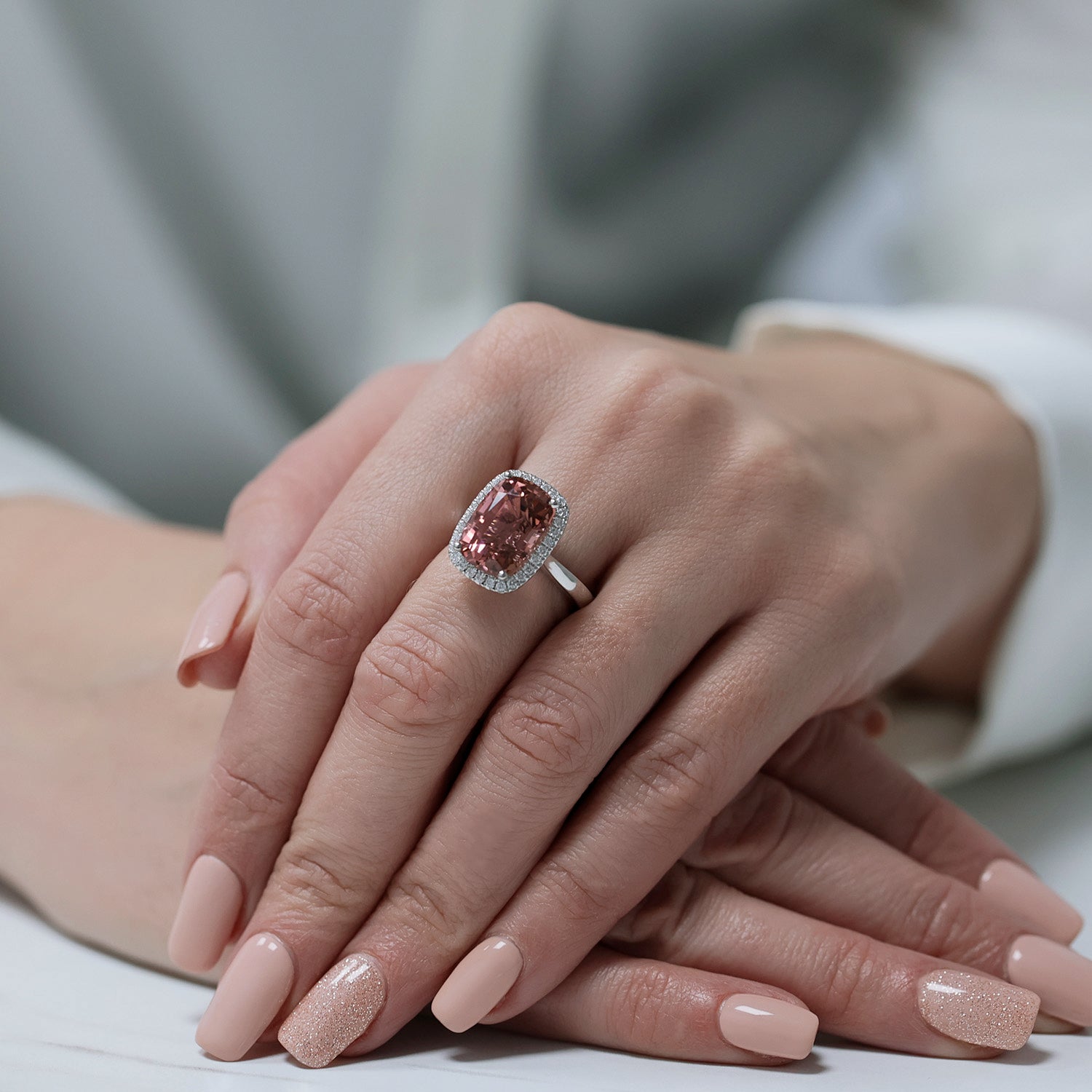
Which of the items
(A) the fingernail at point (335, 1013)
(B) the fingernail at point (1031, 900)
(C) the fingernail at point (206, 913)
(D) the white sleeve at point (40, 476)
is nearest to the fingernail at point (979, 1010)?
(B) the fingernail at point (1031, 900)

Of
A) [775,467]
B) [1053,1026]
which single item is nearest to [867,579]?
[775,467]

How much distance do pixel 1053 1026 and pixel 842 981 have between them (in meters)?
0.16

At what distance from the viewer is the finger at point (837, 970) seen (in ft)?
2.27

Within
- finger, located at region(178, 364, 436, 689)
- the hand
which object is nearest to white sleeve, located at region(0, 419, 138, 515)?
finger, located at region(178, 364, 436, 689)

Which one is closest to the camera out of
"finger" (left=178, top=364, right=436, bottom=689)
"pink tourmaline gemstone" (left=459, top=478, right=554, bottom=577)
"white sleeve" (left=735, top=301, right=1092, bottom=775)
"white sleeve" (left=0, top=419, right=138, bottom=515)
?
"pink tourmaline gemstone" (left=459, top=478, right=554, bottom=577)

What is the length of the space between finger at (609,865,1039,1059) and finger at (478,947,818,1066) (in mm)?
22

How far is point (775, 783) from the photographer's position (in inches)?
32.1

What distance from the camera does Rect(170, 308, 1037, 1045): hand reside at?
68 centimetres

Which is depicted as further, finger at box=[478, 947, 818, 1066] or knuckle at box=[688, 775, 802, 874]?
knuckle at box=[688, 775, 802, 874]

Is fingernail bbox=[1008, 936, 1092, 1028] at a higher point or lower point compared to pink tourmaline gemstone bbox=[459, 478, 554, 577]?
lower

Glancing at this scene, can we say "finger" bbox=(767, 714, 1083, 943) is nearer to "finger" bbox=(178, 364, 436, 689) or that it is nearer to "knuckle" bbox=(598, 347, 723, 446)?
"knuckle" bbox=(598, 347, 723, 446)

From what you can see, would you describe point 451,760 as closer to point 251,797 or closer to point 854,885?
point 251,797

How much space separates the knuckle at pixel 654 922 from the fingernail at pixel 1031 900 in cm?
24

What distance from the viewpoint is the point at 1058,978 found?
73cm
